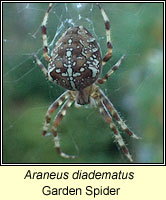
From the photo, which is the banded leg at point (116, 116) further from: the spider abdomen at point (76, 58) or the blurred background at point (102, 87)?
the spider abdomen at point (76, 58)

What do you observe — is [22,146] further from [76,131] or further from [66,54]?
[66,54]

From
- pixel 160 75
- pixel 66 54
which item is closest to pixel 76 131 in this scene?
pixel 160 75

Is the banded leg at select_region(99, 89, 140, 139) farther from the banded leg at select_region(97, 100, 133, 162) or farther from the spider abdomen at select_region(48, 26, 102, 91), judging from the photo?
the spider abdomen at select_region(48, 26, 102, 91)

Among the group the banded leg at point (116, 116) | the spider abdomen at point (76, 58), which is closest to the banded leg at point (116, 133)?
the banded leg at point (116, 116)

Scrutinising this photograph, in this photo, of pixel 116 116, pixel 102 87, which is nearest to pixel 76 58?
pixel 116 116

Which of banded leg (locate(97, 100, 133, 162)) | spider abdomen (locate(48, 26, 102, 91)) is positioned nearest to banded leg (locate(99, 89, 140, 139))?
banded leg (locate(97, 100, 133, 162))

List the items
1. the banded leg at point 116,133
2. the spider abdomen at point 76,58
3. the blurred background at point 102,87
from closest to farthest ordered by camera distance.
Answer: the spider abdomen at point 76,58, the banded leg at point 116,133, the blurred background at point 102,87

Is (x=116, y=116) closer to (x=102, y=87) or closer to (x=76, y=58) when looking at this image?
(x=102, y=87)
